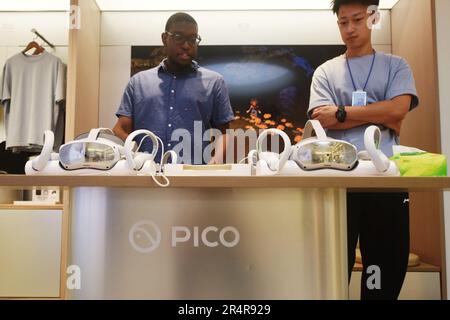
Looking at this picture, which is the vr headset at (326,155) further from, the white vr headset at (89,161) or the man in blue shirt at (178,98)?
the man in blue shirt at (178,98)

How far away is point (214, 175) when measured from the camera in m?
1.07

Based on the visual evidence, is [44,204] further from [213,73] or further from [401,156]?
[401,156]

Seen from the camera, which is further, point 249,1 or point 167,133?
point 249,1

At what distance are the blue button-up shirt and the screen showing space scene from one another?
12 centimetres

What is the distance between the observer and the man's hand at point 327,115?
228 cm

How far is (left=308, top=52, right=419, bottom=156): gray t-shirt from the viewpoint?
92.4 inches

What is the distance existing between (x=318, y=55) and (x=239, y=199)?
186cm

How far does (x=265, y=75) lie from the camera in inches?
108

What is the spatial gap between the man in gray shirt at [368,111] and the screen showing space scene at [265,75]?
0.16 m

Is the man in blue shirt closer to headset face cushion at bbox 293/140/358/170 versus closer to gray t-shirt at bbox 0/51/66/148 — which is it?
gray t-shirt at bbox 0/51/66/148

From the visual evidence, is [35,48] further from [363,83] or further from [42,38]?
[363,83]

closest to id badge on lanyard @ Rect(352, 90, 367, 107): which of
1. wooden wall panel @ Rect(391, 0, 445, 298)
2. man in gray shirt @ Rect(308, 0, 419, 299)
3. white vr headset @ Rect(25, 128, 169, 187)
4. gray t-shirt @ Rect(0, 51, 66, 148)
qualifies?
man in gray shirt @ Rect(308, 0, 419, 299)

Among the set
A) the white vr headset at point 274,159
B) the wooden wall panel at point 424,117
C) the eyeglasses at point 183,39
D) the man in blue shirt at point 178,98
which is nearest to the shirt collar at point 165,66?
the man in blue shirt at point 178,98

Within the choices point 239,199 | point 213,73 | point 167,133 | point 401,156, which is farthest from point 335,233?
point 213,73
